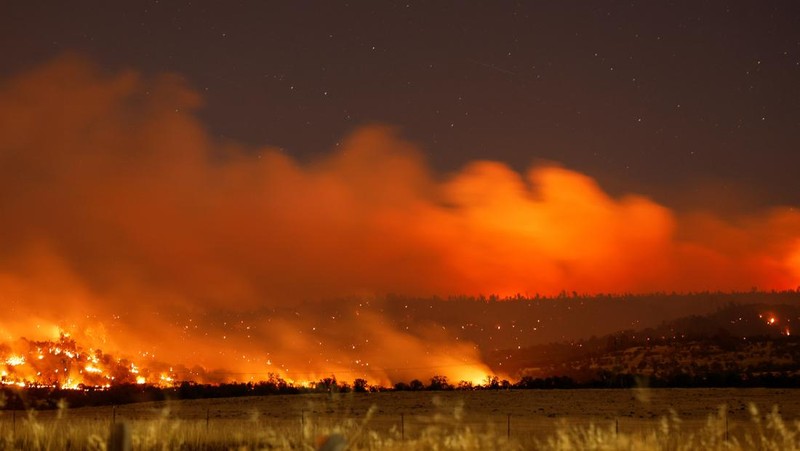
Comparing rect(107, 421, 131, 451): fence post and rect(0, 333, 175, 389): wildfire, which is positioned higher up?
rect(0, 333, 175, 389): wildfire

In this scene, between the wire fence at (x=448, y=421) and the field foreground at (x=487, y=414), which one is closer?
the field foreground at (x=487, y=414)

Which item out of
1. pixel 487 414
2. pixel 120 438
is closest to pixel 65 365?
pixel 487 414

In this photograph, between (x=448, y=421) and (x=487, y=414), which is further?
(x=487, y=414)

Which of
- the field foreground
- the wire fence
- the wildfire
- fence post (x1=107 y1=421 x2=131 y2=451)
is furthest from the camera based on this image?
the wildfire

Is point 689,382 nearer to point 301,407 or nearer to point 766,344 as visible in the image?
point 301,407

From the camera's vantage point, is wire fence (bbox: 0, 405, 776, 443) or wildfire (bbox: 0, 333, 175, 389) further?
wildfire (bbox: 0, 333, 175, 389)

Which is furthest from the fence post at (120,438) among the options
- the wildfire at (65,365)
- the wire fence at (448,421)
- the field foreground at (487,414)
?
the wildfire at (65,365)

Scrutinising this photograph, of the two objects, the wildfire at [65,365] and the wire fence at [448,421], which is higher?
the wildfire at [65,365]

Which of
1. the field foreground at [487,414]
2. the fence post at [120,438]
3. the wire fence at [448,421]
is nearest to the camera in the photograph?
the fence post at [120,438]

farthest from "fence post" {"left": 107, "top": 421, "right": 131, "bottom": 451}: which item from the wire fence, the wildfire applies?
the wildfire

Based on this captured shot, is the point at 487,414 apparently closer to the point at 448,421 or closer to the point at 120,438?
the point at 448,421

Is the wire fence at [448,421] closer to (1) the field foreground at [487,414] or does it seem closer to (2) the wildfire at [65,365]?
(1) the field foreground at [487,414]

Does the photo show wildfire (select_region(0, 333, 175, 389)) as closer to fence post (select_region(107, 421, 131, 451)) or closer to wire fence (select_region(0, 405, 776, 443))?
wire fence (select_region(0, 405, 776, 443))

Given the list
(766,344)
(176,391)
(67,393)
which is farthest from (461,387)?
(766,344)
